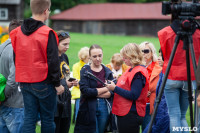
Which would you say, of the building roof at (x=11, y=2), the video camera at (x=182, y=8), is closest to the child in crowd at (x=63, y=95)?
the video camera at (x=182, y=8)

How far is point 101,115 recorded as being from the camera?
179 inches

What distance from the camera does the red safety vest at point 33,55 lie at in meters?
3.60

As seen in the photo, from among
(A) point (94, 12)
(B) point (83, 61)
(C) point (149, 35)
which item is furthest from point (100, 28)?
(B) point (83, 61)

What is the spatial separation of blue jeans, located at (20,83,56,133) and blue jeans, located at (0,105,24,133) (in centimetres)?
70

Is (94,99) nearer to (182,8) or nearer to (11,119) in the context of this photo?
(11,119)

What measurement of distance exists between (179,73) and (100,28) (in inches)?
1828

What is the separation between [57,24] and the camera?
53094mm

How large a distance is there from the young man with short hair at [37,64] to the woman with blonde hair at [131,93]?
0.89m

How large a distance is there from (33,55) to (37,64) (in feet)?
0.37

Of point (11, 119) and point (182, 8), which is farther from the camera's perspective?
point (11, 119)

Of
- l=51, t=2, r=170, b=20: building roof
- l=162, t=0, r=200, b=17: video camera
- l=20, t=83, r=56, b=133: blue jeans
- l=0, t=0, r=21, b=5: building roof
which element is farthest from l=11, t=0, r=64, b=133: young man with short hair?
l=0, t=0, r=21, b=5: building roof

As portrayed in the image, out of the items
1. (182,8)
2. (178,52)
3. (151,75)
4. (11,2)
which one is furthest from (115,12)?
(182,8)

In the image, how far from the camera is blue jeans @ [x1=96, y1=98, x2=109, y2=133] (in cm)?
454

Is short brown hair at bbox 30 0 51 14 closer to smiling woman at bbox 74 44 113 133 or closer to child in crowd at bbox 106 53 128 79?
smiling woman at bbox 74 44 113 133
